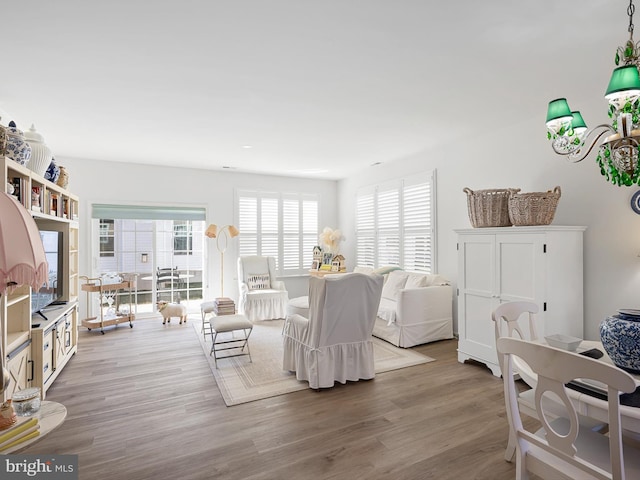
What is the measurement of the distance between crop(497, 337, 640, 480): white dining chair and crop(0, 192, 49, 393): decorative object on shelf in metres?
Answer: 1.89

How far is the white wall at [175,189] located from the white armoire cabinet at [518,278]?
162 inches

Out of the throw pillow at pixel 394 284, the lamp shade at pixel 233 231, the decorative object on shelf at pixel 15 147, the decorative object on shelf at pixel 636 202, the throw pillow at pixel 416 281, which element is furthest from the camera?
the lamp shade at pixel 233 231

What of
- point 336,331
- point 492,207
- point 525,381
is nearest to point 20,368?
point 336,331

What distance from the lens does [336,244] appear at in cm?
709

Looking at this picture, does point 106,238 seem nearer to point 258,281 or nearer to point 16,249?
point 258,281

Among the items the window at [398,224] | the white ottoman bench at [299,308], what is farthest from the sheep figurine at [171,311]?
the window at [398,224]

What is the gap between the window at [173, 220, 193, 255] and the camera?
6.42 m

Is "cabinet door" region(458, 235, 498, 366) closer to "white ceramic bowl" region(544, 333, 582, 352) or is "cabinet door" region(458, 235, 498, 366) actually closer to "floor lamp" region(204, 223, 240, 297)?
"white ceramic bowl" region(544, 333, 582, 352)

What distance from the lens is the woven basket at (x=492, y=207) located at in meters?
3.54

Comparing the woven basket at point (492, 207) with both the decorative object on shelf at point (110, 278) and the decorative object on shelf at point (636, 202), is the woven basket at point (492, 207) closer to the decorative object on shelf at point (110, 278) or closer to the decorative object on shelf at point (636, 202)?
the decorative object on shelf at point (636, 202)

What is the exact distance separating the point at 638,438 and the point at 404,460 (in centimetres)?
122

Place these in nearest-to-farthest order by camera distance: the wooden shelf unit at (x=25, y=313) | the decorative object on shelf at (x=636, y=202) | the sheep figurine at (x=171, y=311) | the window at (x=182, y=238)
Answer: the wooden shelf unit at (x=25, y=313) < the decorative object on shelf at (x=636, y=202) < the sheep figurine at (x=171, y=311) < the window at (x=182, y=238)

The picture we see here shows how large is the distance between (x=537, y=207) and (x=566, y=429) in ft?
6.90

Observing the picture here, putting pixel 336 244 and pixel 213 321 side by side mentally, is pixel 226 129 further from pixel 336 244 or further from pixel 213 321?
pixel 336 244
